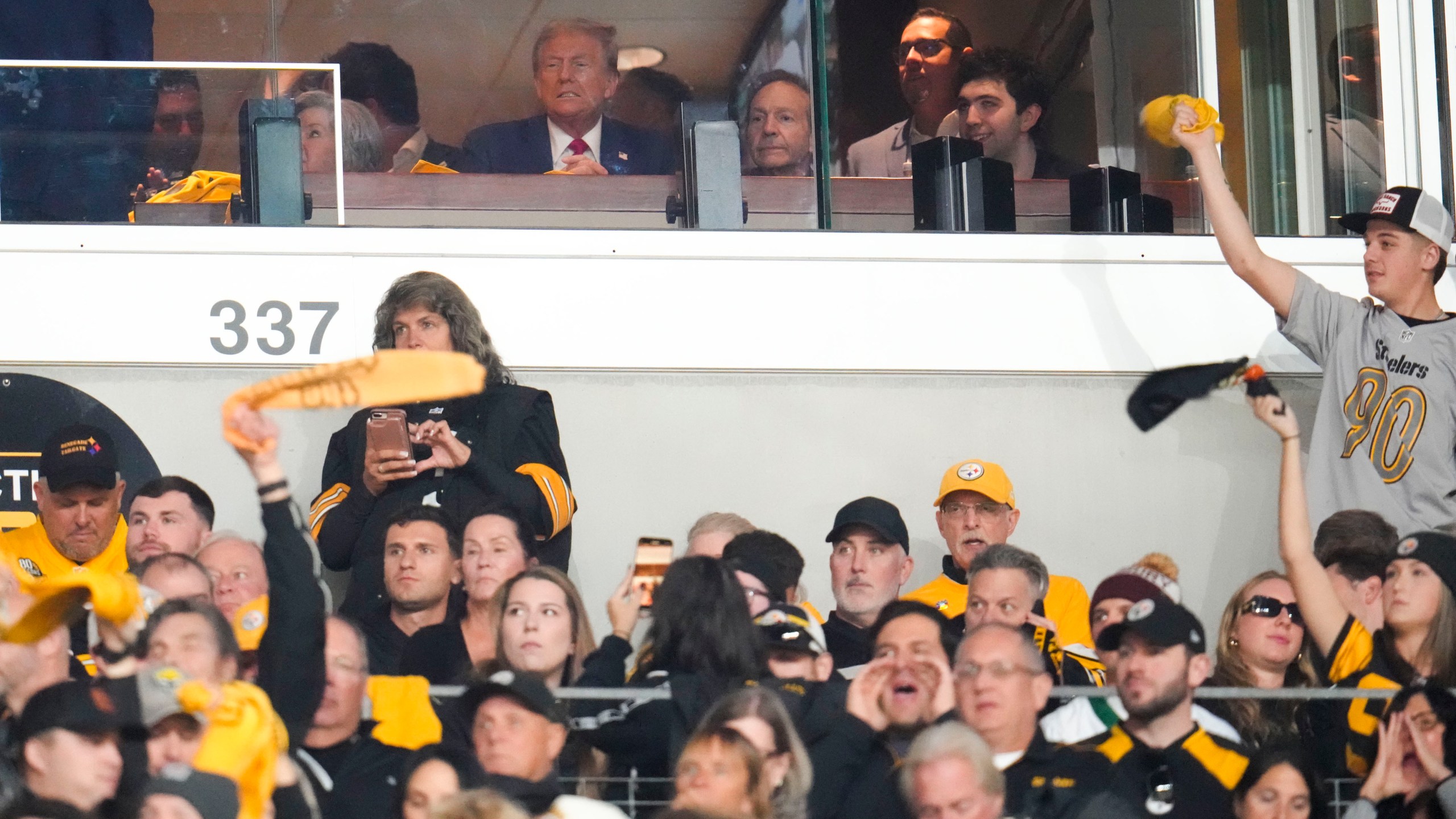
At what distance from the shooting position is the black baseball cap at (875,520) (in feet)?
23.8

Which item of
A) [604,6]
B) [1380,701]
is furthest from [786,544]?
[604,6]

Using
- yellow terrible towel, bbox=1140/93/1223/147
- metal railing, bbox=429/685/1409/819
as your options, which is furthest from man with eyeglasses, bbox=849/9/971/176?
metal railing, bbox=429/685/1409/819

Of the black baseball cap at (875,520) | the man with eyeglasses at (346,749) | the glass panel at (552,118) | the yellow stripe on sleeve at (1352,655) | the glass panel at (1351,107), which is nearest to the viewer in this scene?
the man with eyeglasses at (346,749)

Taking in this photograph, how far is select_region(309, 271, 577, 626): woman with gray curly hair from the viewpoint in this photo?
7.34 meters

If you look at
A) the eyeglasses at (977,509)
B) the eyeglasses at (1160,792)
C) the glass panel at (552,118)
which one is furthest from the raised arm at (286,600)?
the glass panel at (552,118)

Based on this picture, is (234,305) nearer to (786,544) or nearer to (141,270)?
(141,270)

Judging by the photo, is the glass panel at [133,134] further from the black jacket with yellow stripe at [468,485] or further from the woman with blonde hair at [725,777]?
the woman with blonde hair at [725,777]

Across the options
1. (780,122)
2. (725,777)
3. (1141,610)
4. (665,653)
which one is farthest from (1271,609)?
(780,122)

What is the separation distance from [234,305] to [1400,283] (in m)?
4.43

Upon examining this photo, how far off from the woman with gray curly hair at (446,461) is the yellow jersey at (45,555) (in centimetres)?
69

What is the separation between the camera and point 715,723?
5.41 m

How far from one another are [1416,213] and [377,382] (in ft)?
14.4

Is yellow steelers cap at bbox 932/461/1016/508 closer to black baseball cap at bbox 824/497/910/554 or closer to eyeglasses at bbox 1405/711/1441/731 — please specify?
black baseball cap at bbox 824/497/910/554

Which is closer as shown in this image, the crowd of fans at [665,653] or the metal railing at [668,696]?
the crowd of fans at [665,653]
